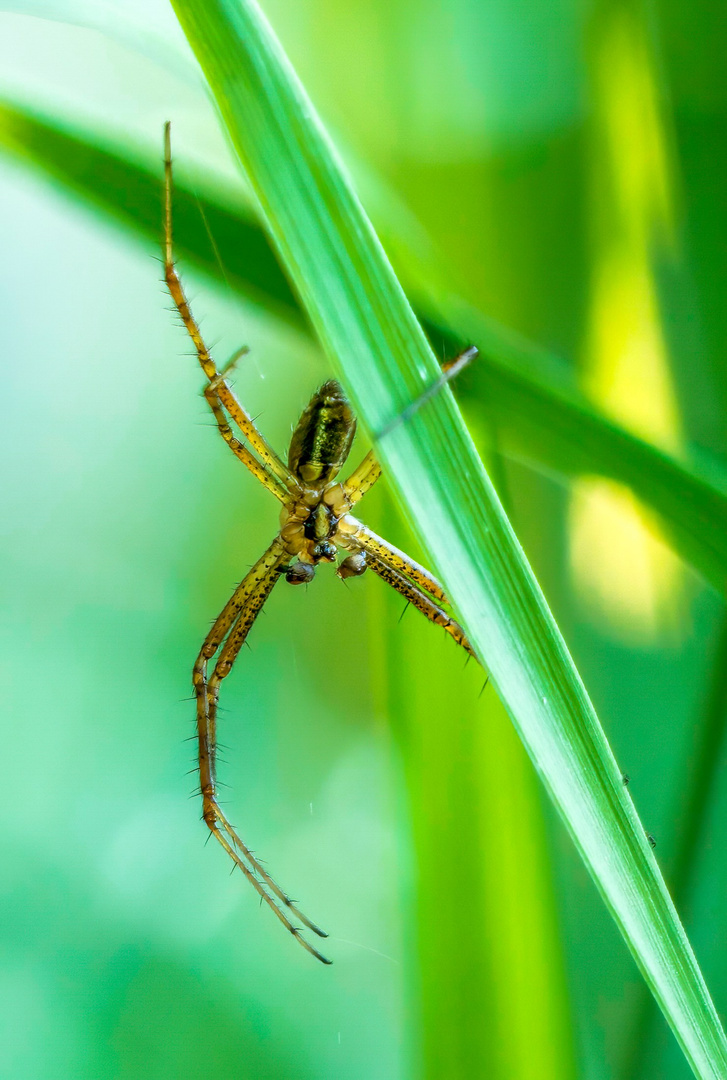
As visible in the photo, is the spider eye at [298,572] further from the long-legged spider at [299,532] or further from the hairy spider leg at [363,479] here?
the hairy spider leg at [363,479]

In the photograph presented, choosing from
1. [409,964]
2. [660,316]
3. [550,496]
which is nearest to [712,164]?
[660,316]

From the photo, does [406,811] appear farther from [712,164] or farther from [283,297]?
[712,164]

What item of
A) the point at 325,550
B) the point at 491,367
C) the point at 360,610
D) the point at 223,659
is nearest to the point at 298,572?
the point at 325,550

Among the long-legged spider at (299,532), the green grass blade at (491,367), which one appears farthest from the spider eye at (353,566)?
the green grass blade at (491,367)

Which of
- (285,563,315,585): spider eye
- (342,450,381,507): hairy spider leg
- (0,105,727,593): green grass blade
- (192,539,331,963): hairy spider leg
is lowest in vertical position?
(192,539,331,963): hairy spider leg

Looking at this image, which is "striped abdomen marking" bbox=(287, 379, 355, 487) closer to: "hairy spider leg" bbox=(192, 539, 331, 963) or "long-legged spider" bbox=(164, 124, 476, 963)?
"long-legged spider" bbox=(164, 124, 476, 963)

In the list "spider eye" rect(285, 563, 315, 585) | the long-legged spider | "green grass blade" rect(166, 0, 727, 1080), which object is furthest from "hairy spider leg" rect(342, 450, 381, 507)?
"green grass blade" rect(166, 0, 727, 1080)

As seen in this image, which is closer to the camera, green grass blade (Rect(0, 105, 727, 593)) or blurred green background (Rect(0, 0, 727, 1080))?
green grass blade (Rect(0, 105, 727, 593))
